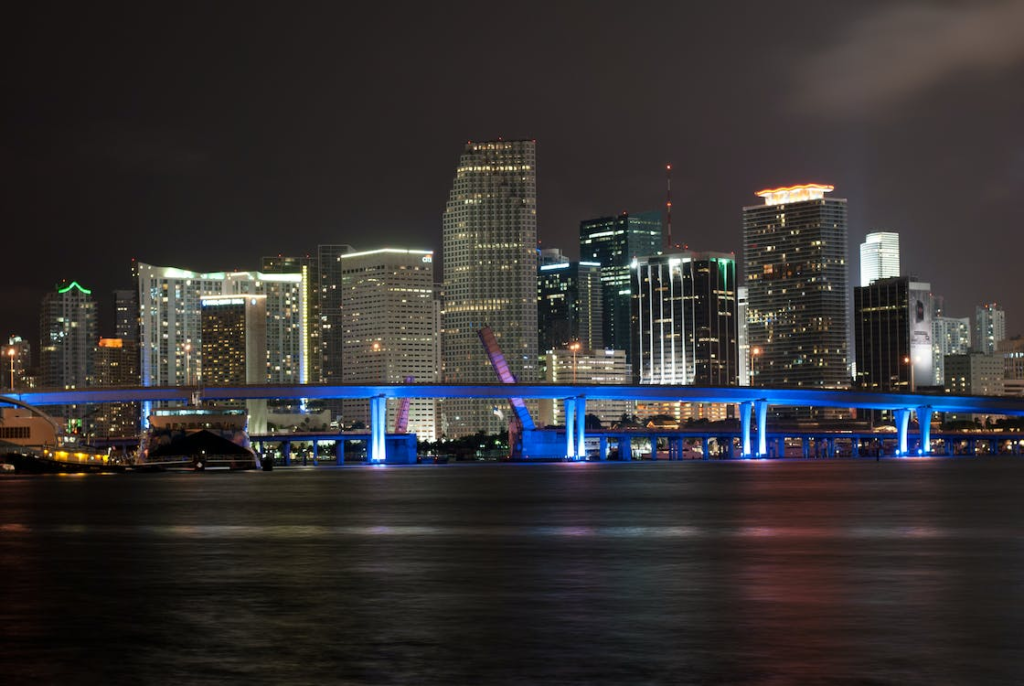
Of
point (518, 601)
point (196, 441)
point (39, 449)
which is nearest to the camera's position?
point (518, 601)

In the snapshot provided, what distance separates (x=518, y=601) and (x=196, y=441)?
140m

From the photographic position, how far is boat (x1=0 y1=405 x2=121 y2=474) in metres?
142

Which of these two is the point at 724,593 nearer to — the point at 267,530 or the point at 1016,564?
the point at 1016,564

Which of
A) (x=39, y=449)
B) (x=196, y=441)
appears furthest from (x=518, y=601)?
(x=196, y=441)

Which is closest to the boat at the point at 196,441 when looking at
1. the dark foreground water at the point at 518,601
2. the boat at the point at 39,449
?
the boat at the point at 39,449

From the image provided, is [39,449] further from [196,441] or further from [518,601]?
[518,601]

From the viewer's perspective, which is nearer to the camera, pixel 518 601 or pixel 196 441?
pixel 518 601

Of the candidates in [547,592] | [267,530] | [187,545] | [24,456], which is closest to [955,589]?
[547,592]

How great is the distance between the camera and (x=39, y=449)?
146 meters

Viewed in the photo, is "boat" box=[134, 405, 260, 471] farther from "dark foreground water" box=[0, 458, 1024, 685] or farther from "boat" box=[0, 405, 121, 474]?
"dark foreground water" box=[0, 458, 1024, 685]

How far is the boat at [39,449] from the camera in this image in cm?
14238

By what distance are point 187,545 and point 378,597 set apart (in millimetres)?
14798

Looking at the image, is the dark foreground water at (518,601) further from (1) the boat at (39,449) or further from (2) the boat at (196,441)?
(2) the boat at (196,441)

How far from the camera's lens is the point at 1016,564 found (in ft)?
97.8
